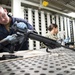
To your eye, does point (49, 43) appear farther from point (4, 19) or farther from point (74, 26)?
point (74, 26)

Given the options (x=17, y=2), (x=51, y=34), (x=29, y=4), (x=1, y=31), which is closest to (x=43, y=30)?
(x=29, y=4)

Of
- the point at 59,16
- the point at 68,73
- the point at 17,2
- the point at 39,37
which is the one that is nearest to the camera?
the point at 68,73

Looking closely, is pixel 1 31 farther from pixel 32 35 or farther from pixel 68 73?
pixel 68 73

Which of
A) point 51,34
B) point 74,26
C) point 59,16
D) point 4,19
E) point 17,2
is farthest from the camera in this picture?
point 74,26

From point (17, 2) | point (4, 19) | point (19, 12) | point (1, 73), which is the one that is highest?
point (17, 2)

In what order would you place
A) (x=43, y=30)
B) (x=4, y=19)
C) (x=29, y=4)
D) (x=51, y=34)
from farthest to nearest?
(x=43, y=30) < (x=29, y=4) < (x=51, y=34) < (x=4, y=19)

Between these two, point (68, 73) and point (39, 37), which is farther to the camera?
point (39, 37)

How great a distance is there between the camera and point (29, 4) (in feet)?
11.5

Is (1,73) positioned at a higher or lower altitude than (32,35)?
lower

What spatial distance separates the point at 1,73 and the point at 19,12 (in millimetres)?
2849

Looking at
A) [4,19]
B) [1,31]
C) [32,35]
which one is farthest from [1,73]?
[1,31]

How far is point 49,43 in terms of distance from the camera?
0.65 m

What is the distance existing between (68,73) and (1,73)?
0.24 metres

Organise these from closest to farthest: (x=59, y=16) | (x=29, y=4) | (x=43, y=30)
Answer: (x=29, y=4) → (x=43, y=30) → (x=59, y=16)
